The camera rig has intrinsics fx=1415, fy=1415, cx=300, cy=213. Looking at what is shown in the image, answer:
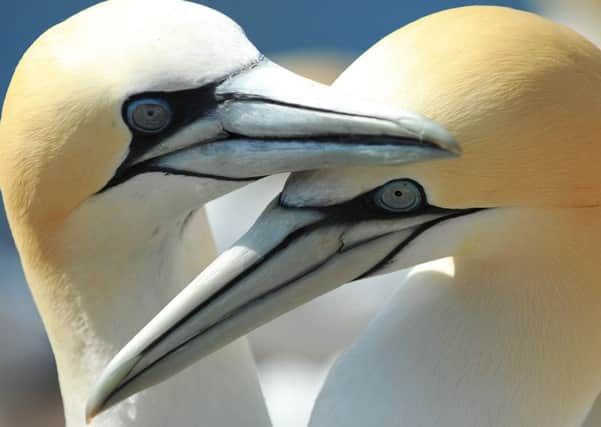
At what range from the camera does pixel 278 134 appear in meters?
3.20

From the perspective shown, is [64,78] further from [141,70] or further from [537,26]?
[537,26]

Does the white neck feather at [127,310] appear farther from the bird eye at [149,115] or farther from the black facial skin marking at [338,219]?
the black facial skin marking at [338,219]

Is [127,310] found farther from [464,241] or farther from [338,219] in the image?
[464,241]

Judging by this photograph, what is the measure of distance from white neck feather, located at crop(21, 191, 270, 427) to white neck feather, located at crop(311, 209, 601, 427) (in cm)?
37

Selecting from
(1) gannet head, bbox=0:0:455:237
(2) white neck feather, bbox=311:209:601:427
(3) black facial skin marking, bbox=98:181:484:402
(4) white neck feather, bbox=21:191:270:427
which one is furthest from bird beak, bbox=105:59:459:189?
(2) white neck feather, bbox=311:209:601:427

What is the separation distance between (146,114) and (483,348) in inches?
38.3

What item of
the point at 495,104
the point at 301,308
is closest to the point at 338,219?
the point at 495,104

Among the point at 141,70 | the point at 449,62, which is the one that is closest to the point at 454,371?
the point at 449,62

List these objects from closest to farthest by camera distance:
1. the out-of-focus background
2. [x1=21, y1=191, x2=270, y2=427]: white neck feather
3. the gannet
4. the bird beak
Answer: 1. the bird beak
2. the gannet
3. [x1=21, y1=191, x2=270, y2=427]: white neck feather
4. the out-of-focus background

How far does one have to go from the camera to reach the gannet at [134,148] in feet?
10.6

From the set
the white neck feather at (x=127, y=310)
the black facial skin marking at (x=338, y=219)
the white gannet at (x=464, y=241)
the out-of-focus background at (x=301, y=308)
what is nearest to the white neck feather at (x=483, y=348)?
the white gannet at (x=464, y=241)

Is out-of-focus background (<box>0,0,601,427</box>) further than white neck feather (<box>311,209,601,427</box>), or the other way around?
out-of-focus background (<box>0,0,601,427</box>)

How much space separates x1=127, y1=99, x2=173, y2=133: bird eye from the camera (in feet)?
10.9

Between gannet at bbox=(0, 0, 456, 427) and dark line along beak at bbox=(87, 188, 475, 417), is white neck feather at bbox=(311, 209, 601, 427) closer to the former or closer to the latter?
dark line along beak at bbox=(87, 188, 475, 417)
